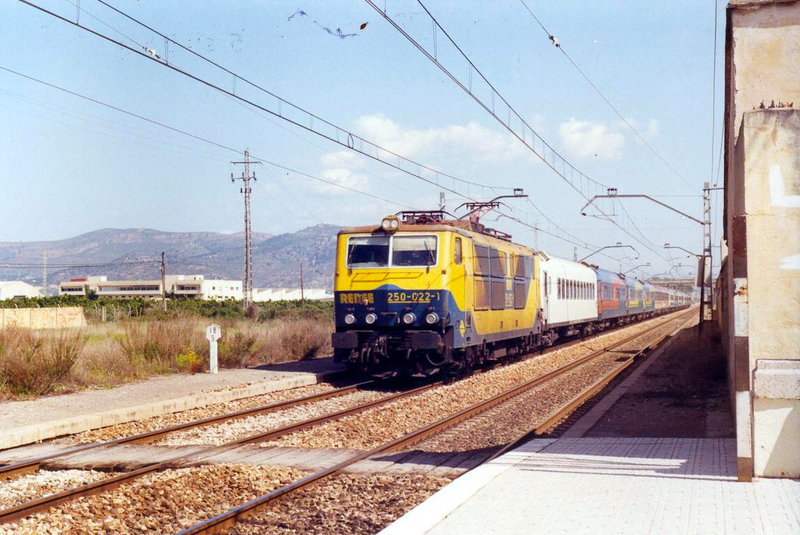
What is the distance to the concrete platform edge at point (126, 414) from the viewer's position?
1078 centimetres

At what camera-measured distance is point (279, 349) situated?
2389 cm

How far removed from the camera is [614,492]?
21.7 feet

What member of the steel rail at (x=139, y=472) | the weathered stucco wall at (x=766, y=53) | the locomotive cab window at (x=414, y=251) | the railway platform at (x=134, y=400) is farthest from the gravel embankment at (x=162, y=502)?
the locomotive cab window at (x=414, y=251)

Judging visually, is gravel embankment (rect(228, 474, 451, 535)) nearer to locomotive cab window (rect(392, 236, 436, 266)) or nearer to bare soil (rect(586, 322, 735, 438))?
bare soil (rect(586, 322, 735, 438))

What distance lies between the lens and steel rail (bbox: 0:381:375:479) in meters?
8.91

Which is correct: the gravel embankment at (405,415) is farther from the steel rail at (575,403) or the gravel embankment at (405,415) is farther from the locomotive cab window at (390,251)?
the locomotive cab window at (390,251)

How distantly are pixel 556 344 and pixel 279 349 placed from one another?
1219 centimetres

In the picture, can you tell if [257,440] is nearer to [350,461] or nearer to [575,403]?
[350,461]

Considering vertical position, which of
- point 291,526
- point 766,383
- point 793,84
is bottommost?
point 291,526

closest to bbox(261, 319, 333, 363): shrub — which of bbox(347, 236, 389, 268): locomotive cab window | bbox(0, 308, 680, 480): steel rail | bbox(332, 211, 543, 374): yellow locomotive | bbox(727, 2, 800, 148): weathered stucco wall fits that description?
bbox(332, 211, 543, 374): yellow locomotive

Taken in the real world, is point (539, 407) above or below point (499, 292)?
below

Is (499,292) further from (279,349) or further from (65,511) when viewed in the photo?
(65,511)

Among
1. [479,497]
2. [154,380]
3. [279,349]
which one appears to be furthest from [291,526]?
[279,349]

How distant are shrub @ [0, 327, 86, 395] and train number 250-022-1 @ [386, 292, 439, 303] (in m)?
6.03
